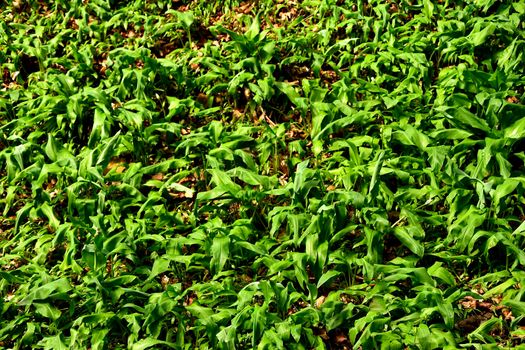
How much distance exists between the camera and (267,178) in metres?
4.65

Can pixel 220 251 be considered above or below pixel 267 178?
below

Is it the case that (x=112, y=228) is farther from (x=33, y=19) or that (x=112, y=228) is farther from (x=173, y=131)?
(x=33, y=19)

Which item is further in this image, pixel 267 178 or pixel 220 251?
pixel 267 178

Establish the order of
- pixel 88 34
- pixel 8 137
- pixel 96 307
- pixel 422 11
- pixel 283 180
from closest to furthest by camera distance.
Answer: pixel 96 307
pixel 283 180
pixel 8 137
pixel 422 11
pixel 88 34

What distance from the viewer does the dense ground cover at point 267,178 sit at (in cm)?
389

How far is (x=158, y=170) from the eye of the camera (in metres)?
4.95

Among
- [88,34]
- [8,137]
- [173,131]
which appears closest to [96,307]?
[173,131]

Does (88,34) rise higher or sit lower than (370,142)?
higher

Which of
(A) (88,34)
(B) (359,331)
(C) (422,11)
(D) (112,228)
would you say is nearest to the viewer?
(B) (359,331)

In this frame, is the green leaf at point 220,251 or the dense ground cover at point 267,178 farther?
the green leaf at point 220,251

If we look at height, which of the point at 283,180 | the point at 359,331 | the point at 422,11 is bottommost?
the point at 359,331

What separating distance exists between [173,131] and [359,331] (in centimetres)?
217

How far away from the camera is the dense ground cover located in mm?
3893

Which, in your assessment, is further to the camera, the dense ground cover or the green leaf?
the green leaf
